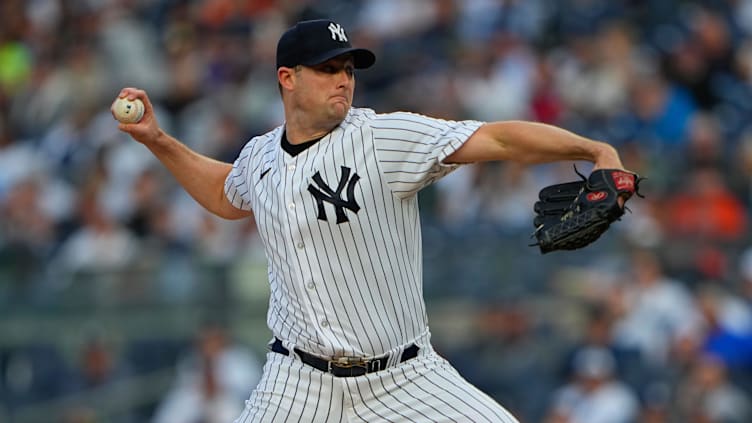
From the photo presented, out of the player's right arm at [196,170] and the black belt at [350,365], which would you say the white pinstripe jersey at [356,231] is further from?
the player's right arm at [196,170]

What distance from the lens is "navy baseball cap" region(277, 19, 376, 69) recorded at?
4.71 m

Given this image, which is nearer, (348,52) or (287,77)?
(348,52)

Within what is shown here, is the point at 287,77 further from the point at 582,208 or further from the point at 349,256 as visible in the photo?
the point at 582,208

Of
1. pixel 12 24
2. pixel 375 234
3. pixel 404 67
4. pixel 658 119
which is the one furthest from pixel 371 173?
pixel 12 24

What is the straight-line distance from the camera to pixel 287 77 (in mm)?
4855

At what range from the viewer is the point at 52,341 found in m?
9.78

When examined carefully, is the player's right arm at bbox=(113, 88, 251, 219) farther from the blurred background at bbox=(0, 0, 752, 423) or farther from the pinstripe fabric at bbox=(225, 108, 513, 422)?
the blurred background at bbox=(0, 0, 752, 423)

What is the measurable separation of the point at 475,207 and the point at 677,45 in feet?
7.84

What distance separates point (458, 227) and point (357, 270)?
198 inches

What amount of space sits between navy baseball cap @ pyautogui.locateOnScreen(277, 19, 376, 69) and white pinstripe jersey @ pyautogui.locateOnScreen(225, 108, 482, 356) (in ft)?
0.77

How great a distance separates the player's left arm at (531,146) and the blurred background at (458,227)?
4.27m

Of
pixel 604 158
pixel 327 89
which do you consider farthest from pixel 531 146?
pixel 327 89

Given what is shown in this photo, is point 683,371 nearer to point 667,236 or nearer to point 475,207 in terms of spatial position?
point 667,236

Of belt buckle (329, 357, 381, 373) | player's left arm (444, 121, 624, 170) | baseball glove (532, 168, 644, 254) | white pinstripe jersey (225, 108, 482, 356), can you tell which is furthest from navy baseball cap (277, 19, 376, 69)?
belt buckle (329, 357, 381, 373)
